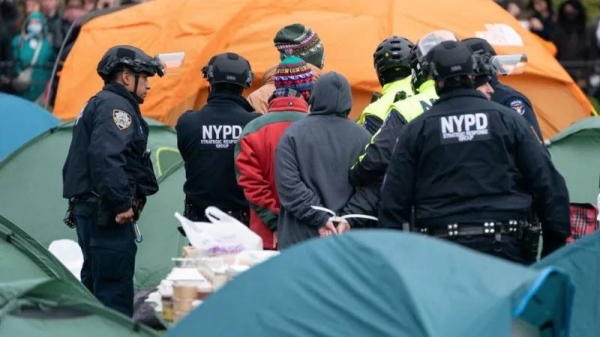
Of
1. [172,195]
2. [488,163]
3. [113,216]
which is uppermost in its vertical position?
[488,163]

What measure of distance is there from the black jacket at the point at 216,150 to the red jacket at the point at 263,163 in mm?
475

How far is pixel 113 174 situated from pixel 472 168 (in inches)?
95.5

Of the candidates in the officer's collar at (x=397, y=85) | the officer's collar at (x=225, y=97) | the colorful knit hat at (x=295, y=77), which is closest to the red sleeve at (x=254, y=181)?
the colorful knit hat at (x=295, y=77)

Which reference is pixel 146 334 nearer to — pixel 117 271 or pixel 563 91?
pixel 117 271

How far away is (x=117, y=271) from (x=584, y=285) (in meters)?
3.16

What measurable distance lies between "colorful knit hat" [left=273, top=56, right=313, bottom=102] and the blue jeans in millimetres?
1284

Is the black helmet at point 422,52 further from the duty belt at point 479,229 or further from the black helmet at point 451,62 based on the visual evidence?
the duty belt at point 479,229

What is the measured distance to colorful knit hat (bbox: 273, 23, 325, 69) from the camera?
33.2 feet

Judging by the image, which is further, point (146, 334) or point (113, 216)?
point (113, 216)

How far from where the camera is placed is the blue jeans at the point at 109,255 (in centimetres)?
944

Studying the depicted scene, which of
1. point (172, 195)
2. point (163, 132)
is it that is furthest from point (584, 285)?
point (163, 132)

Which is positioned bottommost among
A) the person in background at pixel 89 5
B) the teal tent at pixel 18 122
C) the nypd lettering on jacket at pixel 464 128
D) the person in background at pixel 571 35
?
the person in background at pixel 571 35

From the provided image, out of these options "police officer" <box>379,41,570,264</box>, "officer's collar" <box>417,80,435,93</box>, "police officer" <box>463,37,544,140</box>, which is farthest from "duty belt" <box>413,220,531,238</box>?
"police officer" <box>463,37,544,140</box>

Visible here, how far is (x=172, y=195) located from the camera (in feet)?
38.8
